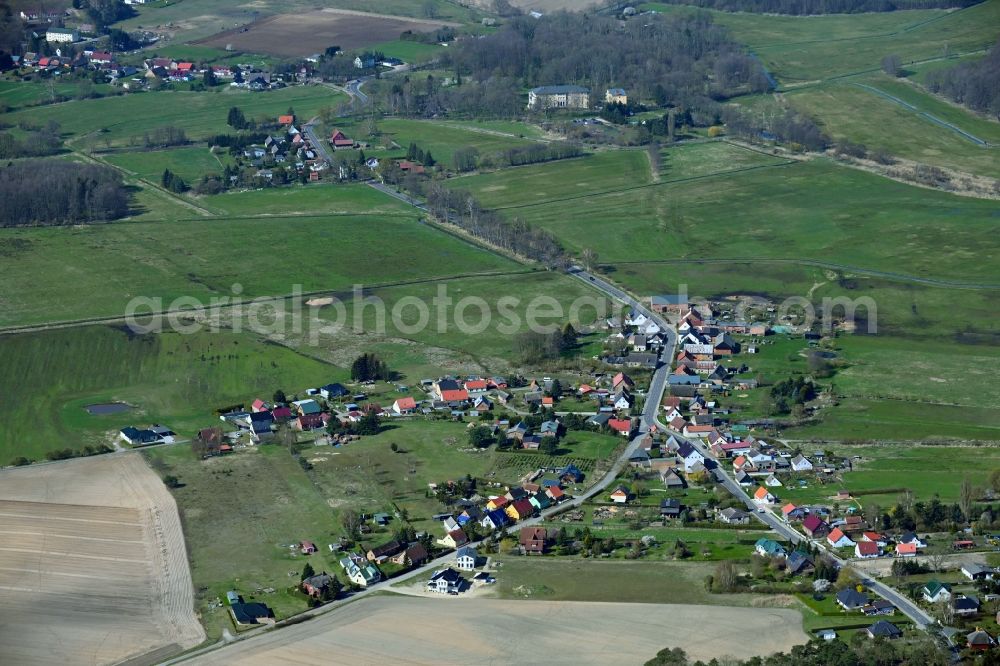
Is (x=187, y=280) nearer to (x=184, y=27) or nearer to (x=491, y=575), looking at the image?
(x=491, y=575)

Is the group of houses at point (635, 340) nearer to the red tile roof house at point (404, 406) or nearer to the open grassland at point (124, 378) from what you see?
the red tile roof house at point (404, 406)

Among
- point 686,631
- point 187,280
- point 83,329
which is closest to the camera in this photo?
point 686,631

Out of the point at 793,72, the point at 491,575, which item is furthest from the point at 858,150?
the point at 491,575

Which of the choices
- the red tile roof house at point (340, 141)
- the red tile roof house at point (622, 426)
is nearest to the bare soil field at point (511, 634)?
the red tile roof house at point (622, 426)

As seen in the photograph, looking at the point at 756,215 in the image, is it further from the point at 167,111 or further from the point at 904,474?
the point at 167,111

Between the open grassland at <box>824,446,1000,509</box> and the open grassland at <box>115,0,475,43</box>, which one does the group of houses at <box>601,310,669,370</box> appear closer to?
the open grassland at <box>824,446,1000,509</box>
